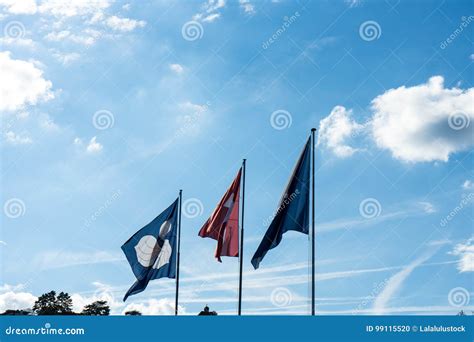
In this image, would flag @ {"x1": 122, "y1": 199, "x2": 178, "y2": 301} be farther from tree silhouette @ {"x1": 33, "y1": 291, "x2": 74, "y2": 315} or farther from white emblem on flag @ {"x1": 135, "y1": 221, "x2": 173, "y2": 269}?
tree silhouette @ {"x1": 33, "y1": 291, "x2": 74, "y2": 315}

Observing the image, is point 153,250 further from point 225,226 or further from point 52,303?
point 52,303

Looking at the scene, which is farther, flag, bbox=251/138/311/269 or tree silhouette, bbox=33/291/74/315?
tree silhouette, bbox=33/291/74/315

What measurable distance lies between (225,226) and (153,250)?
4066 mm

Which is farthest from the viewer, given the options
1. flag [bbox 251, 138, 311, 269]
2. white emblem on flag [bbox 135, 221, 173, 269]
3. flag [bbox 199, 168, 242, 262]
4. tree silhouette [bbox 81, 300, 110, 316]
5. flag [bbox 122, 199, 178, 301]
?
tree silhouette [bbox 81, 300, 110, 316]

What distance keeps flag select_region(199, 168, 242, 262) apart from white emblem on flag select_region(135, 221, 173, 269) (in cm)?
273

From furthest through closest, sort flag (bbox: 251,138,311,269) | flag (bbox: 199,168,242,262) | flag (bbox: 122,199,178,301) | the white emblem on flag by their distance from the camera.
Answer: the white emblem on flag < flag (bbox: 122,199,178,301) < flag (bbox: 199,168,242,262) < flag (bbox: 251,138,311,269)

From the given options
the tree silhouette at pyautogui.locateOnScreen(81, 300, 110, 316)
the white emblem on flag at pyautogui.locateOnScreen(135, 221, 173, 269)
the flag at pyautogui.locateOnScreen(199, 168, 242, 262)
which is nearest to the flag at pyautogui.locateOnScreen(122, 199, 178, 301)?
the white emblem on flag at pyautogui.locateOnScreen(135, 221, 173, 269)

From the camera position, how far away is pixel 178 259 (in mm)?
28844

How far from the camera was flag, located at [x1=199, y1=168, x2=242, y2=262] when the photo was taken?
26.4m

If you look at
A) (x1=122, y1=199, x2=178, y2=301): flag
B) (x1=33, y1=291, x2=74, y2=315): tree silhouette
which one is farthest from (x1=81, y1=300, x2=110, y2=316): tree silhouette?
(x1=122, y1=199, x2=178, y2=301): flag
